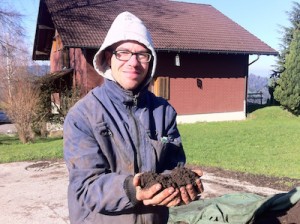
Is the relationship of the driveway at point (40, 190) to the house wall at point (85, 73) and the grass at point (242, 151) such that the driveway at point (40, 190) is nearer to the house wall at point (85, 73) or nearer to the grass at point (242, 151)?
the grass at point (242, 151)

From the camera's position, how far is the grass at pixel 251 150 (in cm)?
826

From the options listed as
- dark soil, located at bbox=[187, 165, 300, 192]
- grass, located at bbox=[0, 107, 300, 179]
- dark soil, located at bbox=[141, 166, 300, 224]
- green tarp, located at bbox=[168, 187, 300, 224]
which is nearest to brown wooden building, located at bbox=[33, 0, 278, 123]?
grass, located at bbox=[0, 107, 300, 179]

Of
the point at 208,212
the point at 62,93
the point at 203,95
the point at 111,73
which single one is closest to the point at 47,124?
the point at 62,93

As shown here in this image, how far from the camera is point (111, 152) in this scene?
173 centimetres

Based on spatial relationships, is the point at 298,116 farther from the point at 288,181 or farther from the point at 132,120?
the point at 132,120

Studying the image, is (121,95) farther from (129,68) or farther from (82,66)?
(82,66)

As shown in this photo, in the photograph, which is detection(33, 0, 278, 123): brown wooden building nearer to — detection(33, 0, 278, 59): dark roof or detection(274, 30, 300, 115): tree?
detection(33, 0, 278, 59): dark roof

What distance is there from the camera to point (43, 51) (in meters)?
24.3

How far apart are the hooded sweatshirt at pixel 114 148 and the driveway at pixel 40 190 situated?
374 cm

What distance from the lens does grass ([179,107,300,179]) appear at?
325 inches

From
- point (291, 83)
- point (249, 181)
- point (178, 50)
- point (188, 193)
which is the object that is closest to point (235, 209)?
point (249, 181)

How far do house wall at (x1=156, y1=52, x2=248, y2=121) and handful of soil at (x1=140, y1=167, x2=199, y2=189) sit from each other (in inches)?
662

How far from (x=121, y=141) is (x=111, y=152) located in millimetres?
64

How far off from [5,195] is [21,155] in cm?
382
